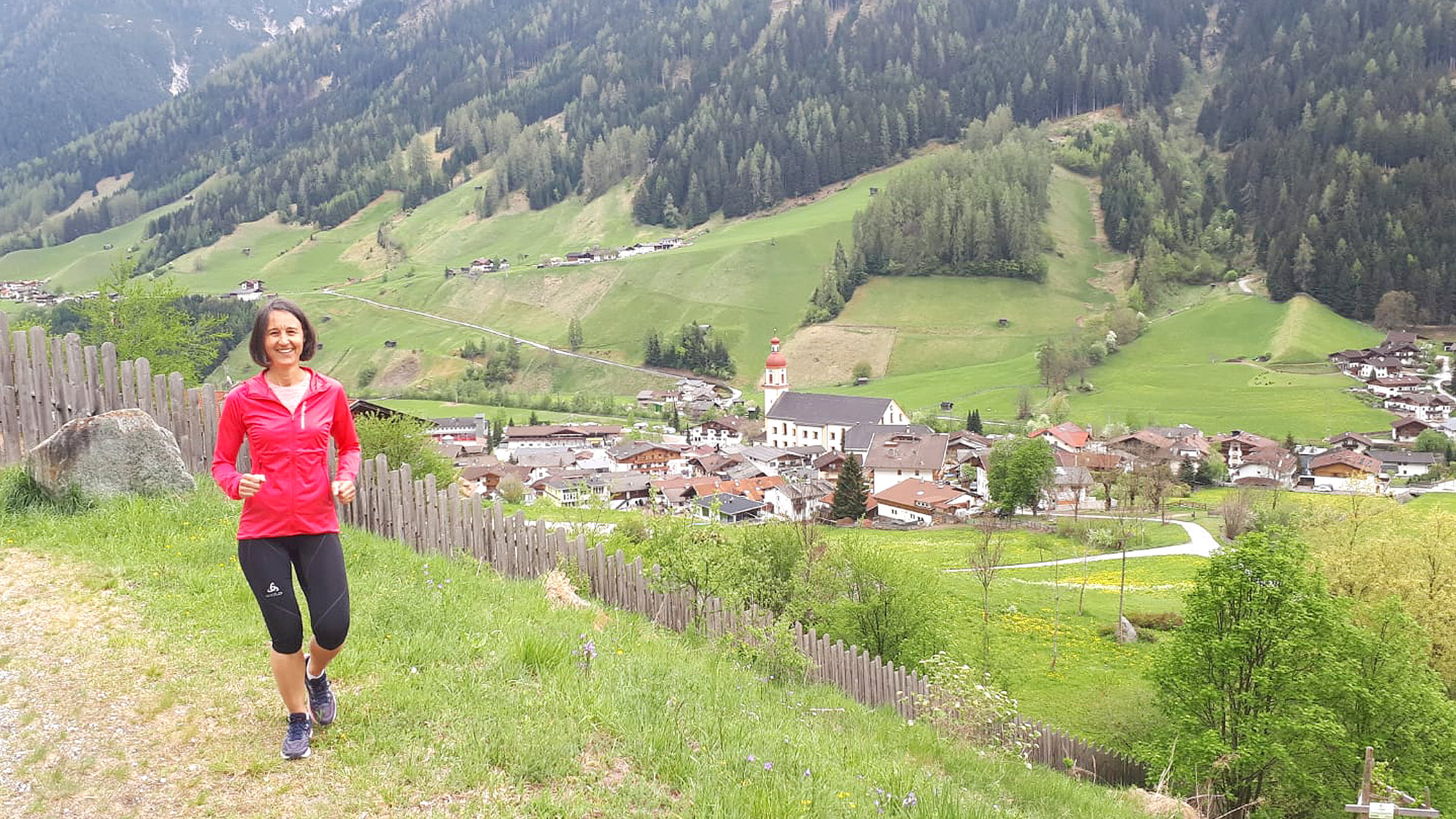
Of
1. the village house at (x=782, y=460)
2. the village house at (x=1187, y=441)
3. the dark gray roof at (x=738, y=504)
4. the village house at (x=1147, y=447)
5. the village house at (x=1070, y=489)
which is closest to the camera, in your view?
the dark gray roof at (x=738, y=504)

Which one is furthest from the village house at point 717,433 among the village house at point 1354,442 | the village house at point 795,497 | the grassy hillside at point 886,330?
the village house at point 1354,442

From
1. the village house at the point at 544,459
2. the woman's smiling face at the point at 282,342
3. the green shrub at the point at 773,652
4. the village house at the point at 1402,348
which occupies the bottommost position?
the village house at the point at 544,459

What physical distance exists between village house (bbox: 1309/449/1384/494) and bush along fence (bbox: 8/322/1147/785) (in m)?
87.7

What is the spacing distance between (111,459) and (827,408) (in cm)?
10585

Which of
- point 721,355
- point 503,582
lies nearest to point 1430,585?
point 503,582

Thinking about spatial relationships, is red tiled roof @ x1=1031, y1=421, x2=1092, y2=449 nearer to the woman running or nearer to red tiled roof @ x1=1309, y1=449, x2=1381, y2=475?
red tiled roof @ x1=1309, y1=449, x2=1381, y2=475

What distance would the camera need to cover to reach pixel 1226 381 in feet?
375

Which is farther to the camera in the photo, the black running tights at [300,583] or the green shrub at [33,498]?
the green shrub at [33,498]

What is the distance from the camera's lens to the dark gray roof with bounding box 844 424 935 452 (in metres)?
102

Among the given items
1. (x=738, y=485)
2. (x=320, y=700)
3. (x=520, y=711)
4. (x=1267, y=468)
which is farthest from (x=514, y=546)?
(x=1267, y=468)

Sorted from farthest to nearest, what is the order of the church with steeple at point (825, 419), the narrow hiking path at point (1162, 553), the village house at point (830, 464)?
the church with steeple at point (825, 419) < the village house at point (830, 464) < the narrow hiking path at point (1162, 553)

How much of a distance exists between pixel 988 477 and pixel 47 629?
77.8 meters

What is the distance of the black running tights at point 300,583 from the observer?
5410 mm

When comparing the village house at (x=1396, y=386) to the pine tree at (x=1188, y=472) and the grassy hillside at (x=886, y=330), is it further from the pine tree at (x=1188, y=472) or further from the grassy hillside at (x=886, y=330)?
the pine tree at (x=1188, y=472)
